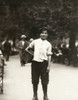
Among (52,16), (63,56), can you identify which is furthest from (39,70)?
(63,56)

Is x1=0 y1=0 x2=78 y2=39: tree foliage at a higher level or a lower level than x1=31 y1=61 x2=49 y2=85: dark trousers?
higher

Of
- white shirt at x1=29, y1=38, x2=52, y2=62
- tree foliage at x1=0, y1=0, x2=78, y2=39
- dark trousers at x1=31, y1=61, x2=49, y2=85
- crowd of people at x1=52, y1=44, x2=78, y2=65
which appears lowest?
crowd of people at x1=52, y1=44, x2=78, y2=65

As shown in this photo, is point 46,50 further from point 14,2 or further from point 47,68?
point 14,2

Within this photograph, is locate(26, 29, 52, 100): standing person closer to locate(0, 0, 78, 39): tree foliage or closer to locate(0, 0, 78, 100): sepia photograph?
locate(0, 0, 78, 100): sepia photograph

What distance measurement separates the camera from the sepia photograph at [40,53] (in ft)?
34.2

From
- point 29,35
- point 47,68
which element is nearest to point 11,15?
point 29,35

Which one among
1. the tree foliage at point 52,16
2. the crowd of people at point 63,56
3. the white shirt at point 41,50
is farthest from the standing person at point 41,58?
the crowd of people at point 63,56

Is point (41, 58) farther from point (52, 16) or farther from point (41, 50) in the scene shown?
point (52, 16)

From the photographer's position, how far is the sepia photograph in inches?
411

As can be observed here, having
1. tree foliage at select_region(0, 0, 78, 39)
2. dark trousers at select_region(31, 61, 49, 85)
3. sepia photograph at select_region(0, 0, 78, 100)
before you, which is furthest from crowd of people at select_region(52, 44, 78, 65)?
dark trousers at select_region(31, 61, 49, 85)

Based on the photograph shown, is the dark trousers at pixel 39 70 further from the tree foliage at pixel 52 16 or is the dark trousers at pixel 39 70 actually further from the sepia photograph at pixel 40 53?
the tree foliage at pixel 52 16

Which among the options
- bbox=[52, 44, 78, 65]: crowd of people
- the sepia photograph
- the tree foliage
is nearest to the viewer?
the sepia photograph

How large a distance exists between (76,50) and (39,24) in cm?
296

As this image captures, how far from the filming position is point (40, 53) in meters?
10.3
